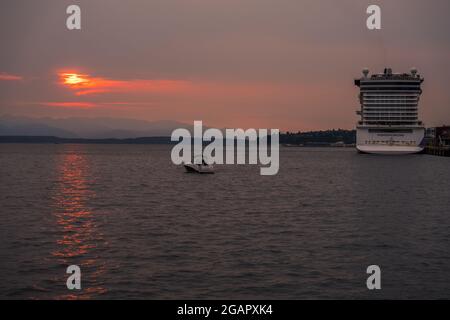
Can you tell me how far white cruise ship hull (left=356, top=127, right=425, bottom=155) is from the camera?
13338 centimetres

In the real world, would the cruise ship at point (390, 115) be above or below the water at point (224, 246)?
above

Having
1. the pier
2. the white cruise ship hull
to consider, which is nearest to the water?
the white cruise ship hull

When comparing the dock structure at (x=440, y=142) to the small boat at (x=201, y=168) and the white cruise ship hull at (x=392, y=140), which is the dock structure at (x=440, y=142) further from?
the small boat at (x=201, y=168)

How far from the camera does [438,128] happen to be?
19650 cm

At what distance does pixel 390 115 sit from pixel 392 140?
26.0ft

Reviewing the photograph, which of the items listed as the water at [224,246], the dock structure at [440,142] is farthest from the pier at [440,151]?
the water at [224,246]

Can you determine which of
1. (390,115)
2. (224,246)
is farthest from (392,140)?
(224,246)

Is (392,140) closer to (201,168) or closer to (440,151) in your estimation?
(440,151)

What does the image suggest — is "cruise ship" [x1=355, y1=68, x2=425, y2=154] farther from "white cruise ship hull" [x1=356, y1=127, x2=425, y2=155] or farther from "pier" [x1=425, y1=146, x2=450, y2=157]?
"pier" [x1=425, y1=146, x2=450, y2=157]

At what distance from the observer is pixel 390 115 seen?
138750 millimetres

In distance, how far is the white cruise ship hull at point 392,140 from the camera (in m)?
133
